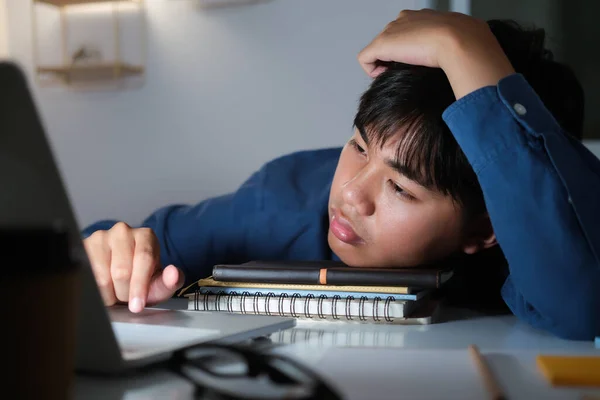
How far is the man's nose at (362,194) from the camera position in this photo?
89cm

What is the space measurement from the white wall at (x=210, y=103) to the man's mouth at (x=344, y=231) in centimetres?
84

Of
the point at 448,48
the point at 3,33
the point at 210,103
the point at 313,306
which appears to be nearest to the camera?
the point at 313,306

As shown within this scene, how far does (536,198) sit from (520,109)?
0.36 feet

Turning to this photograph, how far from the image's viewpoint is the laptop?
1.04 ft

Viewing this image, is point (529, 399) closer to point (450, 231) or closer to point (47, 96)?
point (450, 231)

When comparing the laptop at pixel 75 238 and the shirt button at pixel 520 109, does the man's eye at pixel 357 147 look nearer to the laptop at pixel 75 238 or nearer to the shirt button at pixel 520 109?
the shirt button at pixel 520 109

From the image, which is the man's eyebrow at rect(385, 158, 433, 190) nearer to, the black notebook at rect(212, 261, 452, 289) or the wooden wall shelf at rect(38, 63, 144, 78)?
the black notebook at rect(212, 261, 452, 289)

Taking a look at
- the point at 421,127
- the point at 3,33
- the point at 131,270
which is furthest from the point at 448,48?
the point at 3,33

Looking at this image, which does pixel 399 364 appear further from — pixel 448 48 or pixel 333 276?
pixel 448 48

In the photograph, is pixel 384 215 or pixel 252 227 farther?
pixel 252 227

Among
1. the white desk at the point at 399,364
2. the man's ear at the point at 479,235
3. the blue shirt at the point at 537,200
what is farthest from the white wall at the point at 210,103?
the white desk at the point at 399,364

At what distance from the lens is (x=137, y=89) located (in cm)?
201

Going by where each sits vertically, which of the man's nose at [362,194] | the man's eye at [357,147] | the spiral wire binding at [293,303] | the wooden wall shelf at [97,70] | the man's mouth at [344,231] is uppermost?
the wooden wall shelf at [97,70]

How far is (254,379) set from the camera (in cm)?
40
